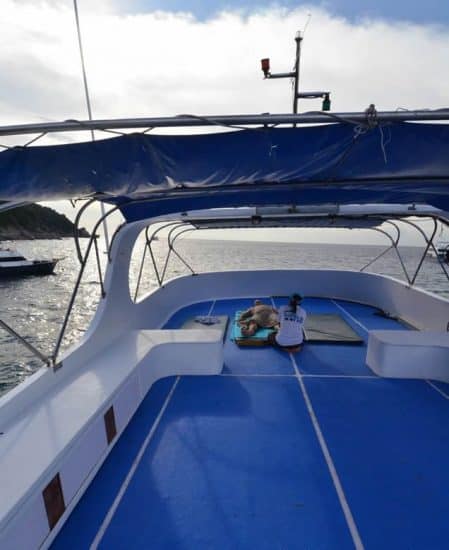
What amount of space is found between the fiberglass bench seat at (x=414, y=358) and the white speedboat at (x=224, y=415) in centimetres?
2

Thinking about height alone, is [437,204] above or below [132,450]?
above

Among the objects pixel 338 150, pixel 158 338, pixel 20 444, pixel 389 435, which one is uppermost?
pixel 338 150

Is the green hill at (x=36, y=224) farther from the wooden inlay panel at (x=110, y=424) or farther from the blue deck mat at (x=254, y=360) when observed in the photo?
the wooden inlay panel at (x=110, y=424)

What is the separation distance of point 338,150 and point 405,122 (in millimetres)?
415

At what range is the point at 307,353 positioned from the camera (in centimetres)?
464

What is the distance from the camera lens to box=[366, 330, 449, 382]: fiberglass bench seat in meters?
3.70

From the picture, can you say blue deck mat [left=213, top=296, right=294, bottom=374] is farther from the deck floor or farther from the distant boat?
the distant boat

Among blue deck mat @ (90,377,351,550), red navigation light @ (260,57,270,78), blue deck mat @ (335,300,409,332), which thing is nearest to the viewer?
blue deck mat @ (90,377,351,550)

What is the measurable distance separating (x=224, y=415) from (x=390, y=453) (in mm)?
1557

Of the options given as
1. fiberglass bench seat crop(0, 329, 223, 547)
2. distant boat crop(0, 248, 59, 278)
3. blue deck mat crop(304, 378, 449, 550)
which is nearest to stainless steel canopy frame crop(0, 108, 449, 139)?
fiberglass bench seat crop(0, 329, 223, 547)

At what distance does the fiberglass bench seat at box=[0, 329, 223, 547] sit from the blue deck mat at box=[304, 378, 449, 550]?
1692 mm

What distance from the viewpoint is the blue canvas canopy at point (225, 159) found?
5.90ft

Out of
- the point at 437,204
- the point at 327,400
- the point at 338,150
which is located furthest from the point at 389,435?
the point at 437,204

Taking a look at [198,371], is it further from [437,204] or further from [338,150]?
[437,204]
